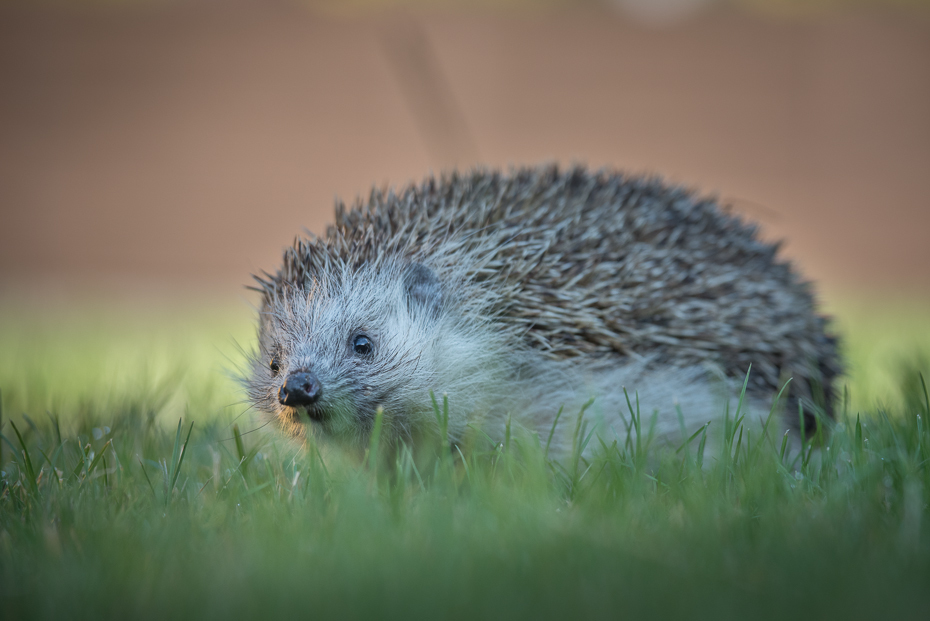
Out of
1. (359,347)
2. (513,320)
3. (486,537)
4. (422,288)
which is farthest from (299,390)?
(486,537)

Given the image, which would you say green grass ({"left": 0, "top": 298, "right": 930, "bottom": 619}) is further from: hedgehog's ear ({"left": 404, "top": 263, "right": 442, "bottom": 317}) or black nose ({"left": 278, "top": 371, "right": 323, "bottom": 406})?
hedgehog's ear ({"left": 404, "top": 263, "right": 442, "bottom": 317})

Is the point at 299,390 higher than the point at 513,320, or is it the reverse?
the point at 513,320

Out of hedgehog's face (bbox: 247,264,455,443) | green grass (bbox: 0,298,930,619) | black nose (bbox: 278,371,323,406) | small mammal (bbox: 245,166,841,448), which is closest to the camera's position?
green grass (bbox: 0,298,930,619)

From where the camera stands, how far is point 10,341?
640 centimetres

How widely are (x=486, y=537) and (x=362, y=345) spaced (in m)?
1.20

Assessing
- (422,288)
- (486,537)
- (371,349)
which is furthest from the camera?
(422,288)

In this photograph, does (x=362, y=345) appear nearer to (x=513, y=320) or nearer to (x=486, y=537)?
(x=513, y=320)

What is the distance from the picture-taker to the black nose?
96.3 inches

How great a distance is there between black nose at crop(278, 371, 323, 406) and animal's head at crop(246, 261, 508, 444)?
0.05 m

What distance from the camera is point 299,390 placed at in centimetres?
245

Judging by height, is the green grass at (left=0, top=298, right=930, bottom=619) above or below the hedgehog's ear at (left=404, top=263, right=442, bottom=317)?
below

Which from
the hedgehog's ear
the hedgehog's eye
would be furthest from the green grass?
the hedgehog's ear

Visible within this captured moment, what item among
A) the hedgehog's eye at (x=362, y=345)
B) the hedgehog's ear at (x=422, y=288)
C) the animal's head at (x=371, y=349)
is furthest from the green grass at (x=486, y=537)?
the hedgehog's ear at (x=422, y=288)

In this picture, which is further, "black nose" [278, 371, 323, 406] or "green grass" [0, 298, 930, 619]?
"black nose" [278, 371, 323, 406]
